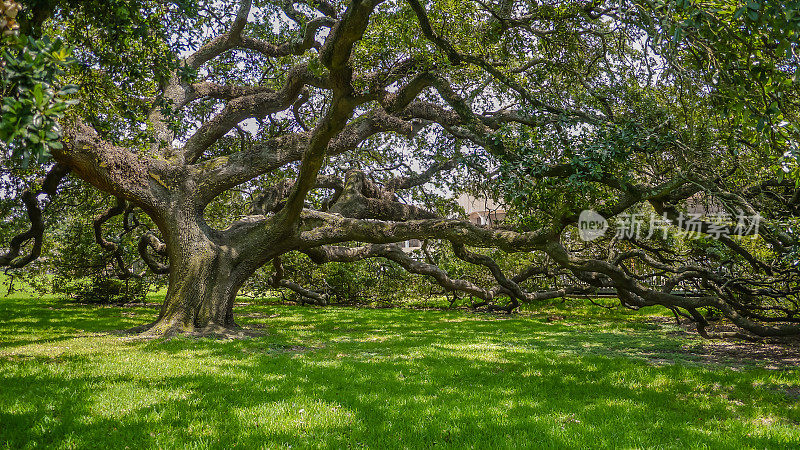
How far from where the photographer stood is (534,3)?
7777mm

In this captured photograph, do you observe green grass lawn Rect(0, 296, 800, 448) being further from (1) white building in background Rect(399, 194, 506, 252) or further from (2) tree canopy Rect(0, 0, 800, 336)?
(1) white building in background Rect(399, 194, 506, 252)

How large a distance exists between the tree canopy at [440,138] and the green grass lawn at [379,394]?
212 cm

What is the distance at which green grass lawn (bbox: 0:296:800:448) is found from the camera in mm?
3883

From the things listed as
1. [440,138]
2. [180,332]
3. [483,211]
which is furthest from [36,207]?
[483,211]

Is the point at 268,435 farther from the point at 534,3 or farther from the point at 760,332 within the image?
the point at 760,332

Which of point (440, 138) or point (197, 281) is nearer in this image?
point (197, 281)

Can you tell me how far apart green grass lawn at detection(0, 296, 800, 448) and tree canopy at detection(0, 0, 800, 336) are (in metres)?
2.12

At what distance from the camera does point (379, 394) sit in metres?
5.15

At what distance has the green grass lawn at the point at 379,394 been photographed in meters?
3.88

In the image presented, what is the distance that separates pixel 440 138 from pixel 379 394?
9.89 metres

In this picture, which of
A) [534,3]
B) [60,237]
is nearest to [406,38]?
[534,3]

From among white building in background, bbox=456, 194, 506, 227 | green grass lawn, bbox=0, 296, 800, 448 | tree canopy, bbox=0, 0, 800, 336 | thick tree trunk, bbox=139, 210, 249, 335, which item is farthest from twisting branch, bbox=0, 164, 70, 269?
white building in background, bbox=456, 194, 506, 227

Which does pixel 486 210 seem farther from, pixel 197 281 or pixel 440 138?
pixel 197 281

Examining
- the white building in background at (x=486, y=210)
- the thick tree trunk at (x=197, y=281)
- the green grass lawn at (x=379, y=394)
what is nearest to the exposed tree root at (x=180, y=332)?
the thick tree trunk at (x=197, y=281)
